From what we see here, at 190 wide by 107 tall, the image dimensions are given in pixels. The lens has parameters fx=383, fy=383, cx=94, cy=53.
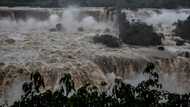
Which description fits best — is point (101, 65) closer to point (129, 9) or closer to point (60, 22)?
point (60, 22)

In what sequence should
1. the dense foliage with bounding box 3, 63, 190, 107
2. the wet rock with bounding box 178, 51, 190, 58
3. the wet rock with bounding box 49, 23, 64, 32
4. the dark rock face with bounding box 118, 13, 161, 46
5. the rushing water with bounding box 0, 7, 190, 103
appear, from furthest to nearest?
the wet rock with bounding box 49, 23, 64, 32 < the dark rock face with bounding box 118, 13, 161, 46 < the wet rock with bounding box 178, 51, 190, 58 < the rushing water with bounding box 0, 7, 190, 103 < the dense foliage with bounding box 3, 63, 190, 107

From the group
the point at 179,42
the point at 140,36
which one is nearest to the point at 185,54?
the point at 179,42

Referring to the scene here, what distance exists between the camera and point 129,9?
26.7 meters

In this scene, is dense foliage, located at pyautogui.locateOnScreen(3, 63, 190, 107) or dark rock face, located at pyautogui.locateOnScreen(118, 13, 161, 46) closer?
dense foliage, located at pyautogui.locateOnScreen(3, 63, 190, 107)

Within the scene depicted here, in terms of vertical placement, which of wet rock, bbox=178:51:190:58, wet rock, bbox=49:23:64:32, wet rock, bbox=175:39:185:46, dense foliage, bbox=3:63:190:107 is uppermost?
dense foliage, bbox=3:63:190:107

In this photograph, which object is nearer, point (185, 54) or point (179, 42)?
point (185, 54)

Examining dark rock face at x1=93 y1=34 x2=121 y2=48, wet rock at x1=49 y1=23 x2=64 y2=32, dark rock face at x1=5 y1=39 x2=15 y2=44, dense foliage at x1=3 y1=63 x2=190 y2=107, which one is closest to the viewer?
dense foliage at x1=3 y1=63 x2=190 y2=107

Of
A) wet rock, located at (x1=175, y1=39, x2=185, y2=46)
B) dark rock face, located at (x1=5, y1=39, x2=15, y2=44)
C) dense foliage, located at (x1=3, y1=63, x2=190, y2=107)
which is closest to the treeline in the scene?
wet rock, located at (x1=175, y1=39, x2=185, y2=46)

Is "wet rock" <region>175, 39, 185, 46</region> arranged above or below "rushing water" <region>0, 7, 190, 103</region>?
below

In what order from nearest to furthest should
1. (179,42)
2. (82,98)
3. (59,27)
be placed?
(82,98)
(179,42)
(59,27)

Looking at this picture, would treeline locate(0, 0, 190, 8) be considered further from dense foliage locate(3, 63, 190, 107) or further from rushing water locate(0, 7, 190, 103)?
dense foliage locate(3, 63, 190, 107)

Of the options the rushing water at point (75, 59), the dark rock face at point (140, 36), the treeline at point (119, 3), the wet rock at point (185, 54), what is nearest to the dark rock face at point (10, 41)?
the rushing water at point (75, 59)

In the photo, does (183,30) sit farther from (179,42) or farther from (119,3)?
(119,3)

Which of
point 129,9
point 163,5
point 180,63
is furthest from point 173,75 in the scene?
point 163,5
